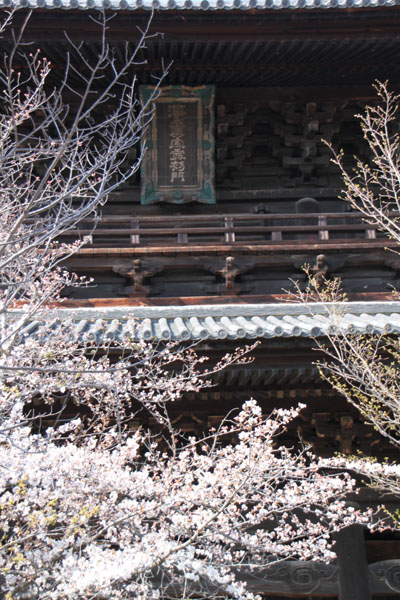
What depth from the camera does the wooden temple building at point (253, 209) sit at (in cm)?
560

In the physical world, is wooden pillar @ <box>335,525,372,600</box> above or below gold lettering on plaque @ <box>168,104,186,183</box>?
below

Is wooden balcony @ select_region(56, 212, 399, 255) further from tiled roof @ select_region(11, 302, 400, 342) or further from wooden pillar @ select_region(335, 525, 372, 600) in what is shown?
wooden pillar @ select_region(335, 525, 372, 600)

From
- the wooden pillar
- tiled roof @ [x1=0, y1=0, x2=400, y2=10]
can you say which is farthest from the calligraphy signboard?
the wooden pillar

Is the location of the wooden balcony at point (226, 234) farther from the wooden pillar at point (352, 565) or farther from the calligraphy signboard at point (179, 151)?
the wooden pillar at point (352, 565)

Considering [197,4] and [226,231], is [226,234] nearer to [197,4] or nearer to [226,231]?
[226,231]

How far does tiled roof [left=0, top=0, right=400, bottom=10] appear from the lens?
6695mm

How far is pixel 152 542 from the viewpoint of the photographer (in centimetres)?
433

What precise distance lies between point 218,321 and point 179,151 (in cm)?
278

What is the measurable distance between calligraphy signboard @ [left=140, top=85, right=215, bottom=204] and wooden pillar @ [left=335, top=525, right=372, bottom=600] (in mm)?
4156

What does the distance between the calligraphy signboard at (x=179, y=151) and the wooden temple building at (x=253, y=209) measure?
0.02 metres

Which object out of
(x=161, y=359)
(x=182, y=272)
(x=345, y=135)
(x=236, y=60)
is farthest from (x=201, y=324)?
(x=345, y=135)

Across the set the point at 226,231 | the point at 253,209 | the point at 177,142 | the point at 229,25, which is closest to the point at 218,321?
the point at 226,231

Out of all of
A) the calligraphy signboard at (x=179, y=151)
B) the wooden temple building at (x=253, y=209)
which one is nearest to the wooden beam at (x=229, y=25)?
the wooden temple building at (x=253, y=209)

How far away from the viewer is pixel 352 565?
219 inches
